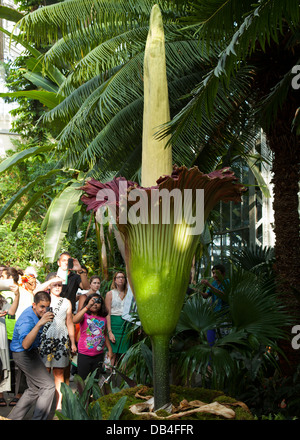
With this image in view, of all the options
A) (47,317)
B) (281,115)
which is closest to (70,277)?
(47,317)

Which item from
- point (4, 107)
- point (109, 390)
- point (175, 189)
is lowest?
point (109, 390)

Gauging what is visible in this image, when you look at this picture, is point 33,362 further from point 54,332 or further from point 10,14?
point 10,14

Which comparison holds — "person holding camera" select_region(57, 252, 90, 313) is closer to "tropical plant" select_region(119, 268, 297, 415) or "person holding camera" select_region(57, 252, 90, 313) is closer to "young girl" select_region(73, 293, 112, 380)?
"young girl" select_region(73, 293, 112, 380)

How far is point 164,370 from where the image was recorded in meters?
2.24

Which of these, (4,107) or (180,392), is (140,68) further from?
(4,107)

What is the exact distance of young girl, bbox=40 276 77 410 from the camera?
5.57 metres

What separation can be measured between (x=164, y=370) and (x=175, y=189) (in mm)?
793

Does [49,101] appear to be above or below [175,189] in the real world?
above

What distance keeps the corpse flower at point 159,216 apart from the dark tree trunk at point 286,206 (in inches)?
106

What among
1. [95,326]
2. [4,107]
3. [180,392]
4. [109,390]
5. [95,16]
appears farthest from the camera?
[4,107]

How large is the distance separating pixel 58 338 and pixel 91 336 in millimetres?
364

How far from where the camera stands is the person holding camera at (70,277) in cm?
658

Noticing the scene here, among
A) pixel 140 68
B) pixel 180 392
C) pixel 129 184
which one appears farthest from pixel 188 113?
pixel 140 68

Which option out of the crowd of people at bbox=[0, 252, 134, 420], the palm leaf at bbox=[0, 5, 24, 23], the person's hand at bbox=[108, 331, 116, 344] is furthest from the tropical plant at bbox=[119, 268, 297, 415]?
the palm leaf at bbox=[0, 5, 24, 23]
